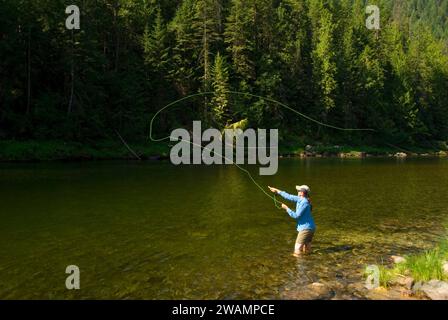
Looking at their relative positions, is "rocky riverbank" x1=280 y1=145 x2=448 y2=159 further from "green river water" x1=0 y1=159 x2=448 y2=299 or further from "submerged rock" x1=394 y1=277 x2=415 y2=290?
"submerged rock" x1=394 y1=277 x2=415 y2=290

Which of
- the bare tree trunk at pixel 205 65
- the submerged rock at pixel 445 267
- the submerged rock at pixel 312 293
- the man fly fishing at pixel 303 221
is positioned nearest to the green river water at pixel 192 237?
the submerged rock at pixel 312 293

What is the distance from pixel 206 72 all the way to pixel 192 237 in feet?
159

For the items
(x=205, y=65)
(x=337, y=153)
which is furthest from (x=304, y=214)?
(x=337, y=153)

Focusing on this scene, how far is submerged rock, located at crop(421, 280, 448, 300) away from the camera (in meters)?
7.85

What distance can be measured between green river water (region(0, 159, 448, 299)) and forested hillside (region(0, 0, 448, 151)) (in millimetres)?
25579

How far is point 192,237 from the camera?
13.6 meters

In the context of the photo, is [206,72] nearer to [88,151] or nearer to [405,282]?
[88,151]

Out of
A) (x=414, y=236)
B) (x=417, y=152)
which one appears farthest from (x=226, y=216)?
(x=417, y=152)

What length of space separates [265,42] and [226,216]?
60.9 meters

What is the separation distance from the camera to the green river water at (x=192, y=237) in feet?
30.3

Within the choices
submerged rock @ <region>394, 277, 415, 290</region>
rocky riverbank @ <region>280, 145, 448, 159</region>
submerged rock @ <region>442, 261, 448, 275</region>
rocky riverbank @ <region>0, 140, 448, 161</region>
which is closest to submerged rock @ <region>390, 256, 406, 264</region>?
submerged rock @ <region>442, 261, 448, 275</region>

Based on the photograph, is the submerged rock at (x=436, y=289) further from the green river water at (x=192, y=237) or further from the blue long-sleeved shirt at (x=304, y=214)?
the blue long-sleeved shirt at (x=304, y=214)

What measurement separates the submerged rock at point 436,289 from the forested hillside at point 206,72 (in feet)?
133

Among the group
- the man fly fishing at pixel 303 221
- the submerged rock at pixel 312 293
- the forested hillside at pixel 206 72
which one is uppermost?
the forested hillside at pixel 206 72
